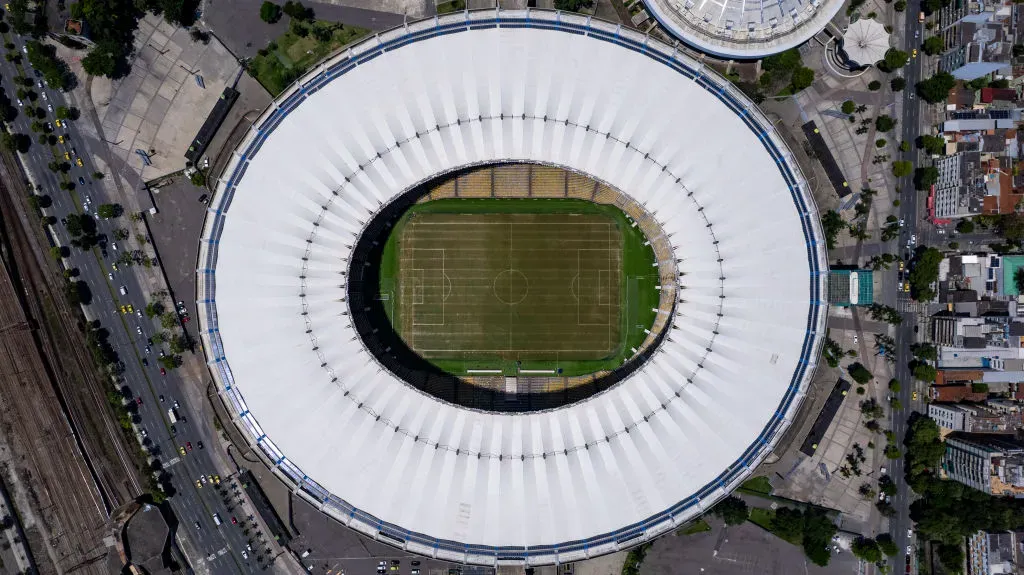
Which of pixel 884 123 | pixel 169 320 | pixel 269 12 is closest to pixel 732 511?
pixel 884 123

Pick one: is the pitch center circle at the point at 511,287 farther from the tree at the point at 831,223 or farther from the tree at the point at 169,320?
the tree at the point at 169,320

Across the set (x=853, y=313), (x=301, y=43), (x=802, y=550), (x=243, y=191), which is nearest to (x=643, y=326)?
(x=853, y=313)

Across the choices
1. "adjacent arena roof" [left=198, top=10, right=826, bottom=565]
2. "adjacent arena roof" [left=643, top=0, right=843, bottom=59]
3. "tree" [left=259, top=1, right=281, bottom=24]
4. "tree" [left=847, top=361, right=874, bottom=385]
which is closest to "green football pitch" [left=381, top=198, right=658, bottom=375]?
"adjacent arena roof" [left=198, top=10, right=826, bottom=565]

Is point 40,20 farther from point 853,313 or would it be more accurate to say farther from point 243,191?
point 853,313

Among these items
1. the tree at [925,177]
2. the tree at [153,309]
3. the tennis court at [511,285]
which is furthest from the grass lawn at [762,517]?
the tree at [153,309]

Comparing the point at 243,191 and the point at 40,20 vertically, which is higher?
the point at 40,20

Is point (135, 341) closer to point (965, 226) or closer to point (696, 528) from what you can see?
point (696, 528)

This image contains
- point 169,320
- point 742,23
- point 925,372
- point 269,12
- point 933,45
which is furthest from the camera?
point 169,320
